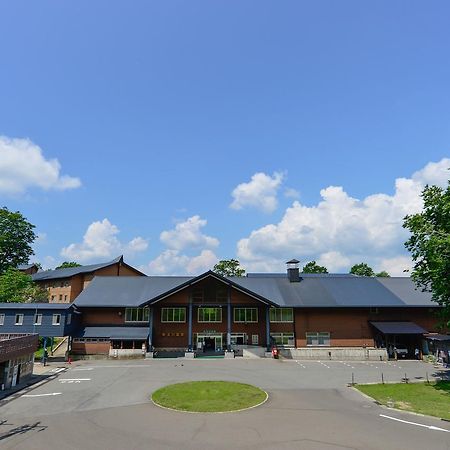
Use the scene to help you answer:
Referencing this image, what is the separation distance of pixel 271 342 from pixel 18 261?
177 feet

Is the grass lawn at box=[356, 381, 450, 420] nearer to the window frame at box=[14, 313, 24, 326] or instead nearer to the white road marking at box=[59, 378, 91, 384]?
the white road marking at box=[59, 378, 91, 384]

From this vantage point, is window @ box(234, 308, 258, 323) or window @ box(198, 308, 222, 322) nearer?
window @ box(234, 308, 258, 323)

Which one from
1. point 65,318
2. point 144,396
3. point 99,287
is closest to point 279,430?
point 144,396

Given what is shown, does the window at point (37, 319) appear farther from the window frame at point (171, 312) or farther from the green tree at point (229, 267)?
the green tree at point (229, 267)

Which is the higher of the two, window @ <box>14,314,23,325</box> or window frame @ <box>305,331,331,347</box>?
window @ <box>14,314,23,325</box>

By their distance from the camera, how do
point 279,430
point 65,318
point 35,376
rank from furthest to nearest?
point 65,318 < point 35,376 < point 279,430

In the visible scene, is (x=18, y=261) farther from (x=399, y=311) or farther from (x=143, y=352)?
(x=399, y=311)

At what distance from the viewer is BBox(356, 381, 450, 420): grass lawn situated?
21.2 meters

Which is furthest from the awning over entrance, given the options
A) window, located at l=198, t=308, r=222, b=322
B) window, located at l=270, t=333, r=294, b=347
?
window, located at l=198, t=308, r=222, b=322

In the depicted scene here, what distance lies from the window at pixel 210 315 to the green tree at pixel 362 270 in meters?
74.9

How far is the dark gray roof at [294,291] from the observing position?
46344mm

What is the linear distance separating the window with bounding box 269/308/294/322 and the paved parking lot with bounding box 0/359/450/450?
1506 cm

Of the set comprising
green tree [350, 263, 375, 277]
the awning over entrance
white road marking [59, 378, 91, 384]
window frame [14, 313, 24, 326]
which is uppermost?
green tree [350, 263, 375, 277]

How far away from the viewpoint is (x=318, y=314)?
1837 inches
